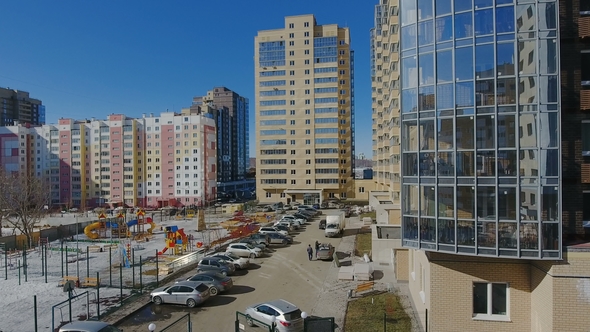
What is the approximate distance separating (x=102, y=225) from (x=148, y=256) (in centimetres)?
1302

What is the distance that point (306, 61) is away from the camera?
248 ft

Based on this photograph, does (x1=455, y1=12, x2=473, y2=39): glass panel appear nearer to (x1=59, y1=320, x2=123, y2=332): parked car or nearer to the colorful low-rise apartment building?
(x1=59, y1=320, x2=123, y2=332): parked car

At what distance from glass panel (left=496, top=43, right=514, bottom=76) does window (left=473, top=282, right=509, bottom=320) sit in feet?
21.6

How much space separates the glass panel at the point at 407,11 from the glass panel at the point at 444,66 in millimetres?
1671

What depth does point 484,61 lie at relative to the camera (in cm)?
1152

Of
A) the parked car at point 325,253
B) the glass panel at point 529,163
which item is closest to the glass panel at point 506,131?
the glass panel at point 529,163

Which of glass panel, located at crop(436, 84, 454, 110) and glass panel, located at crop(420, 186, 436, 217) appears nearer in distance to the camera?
glass panel, located at crop(436, 84, 454, 110)

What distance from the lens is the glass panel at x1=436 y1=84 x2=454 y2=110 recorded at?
1196cm

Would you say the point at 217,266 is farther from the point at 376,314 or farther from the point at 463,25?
the point at 463,25

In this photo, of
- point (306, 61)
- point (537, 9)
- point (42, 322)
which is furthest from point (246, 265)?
point (306, 61)

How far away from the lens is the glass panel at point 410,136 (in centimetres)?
1285

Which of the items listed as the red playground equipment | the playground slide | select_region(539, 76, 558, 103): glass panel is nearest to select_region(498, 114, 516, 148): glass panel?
select_region(539, 76, 558, 103): glass panel

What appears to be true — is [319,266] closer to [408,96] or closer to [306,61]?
[408,96]

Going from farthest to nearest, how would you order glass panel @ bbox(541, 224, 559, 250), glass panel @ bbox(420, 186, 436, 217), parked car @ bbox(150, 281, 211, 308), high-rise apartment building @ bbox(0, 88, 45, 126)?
high-rise apartment building @ bbox(0, 88, 45, 126) → parked car @ bbox(150, 281, 211, 308) → glass panel @ bbox(420, 186, 436, 217) → glass panel @ bbox(541, 224, 559, 250)
